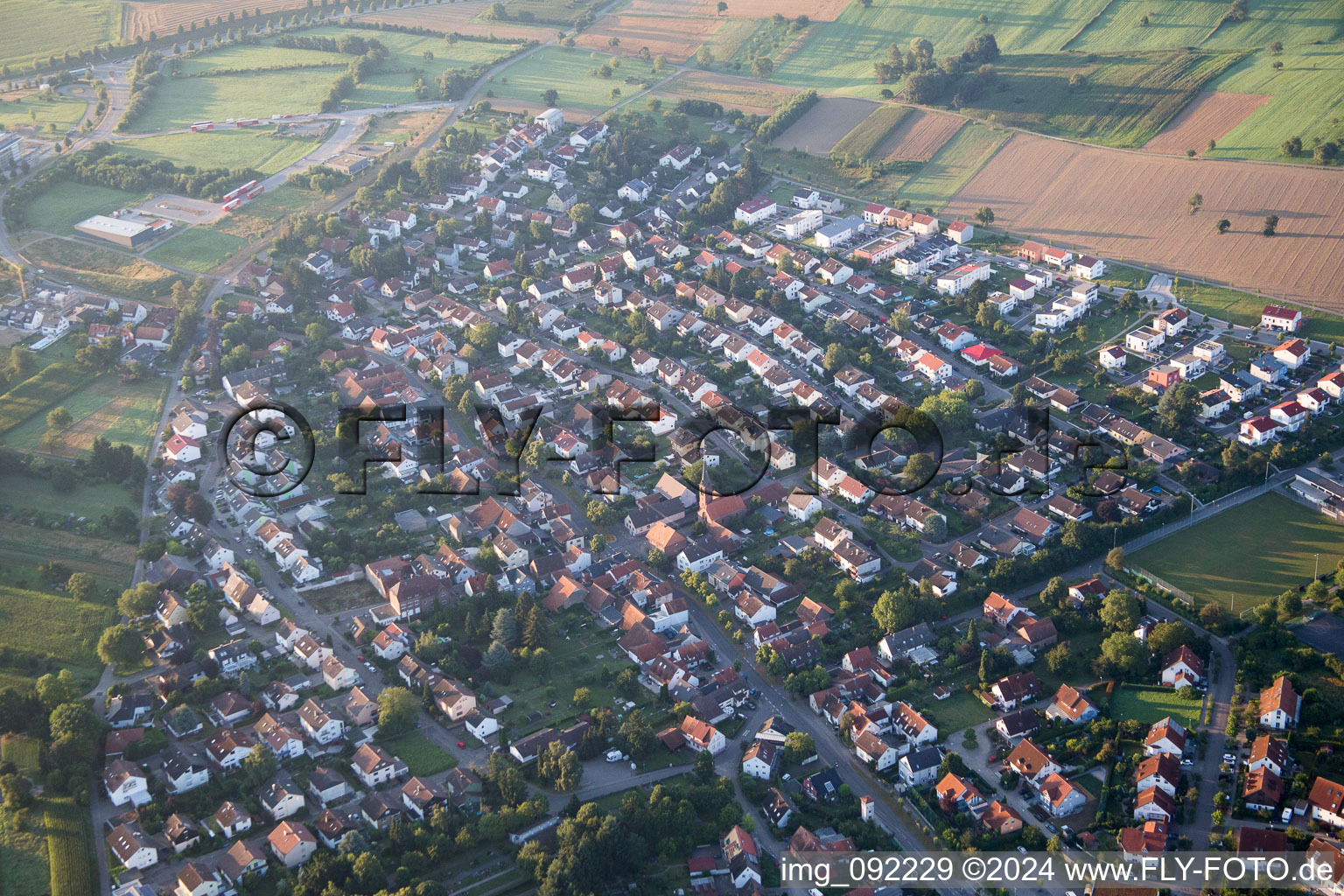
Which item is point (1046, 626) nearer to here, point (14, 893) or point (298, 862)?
point (298, 862)

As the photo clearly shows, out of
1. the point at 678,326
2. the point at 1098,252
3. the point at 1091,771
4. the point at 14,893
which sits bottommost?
the point at 14,893

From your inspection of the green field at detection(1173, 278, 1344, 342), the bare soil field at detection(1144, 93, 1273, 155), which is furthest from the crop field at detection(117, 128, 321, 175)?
the green field at detection(1173, 278, 1344, 342)

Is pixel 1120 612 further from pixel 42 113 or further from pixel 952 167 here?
pixel 42 113

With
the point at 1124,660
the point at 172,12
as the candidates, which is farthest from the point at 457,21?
the point at 1124,660

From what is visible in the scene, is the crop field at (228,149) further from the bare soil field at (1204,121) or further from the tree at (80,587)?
the bare soil field at (1204,121)

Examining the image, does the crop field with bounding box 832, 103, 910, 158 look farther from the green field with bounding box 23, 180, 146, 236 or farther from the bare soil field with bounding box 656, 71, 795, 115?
the green field with bounding box 23, 180, 146, 236

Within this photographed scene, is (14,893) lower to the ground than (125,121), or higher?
lower

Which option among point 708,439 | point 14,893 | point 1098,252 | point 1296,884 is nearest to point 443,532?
point 708,439
